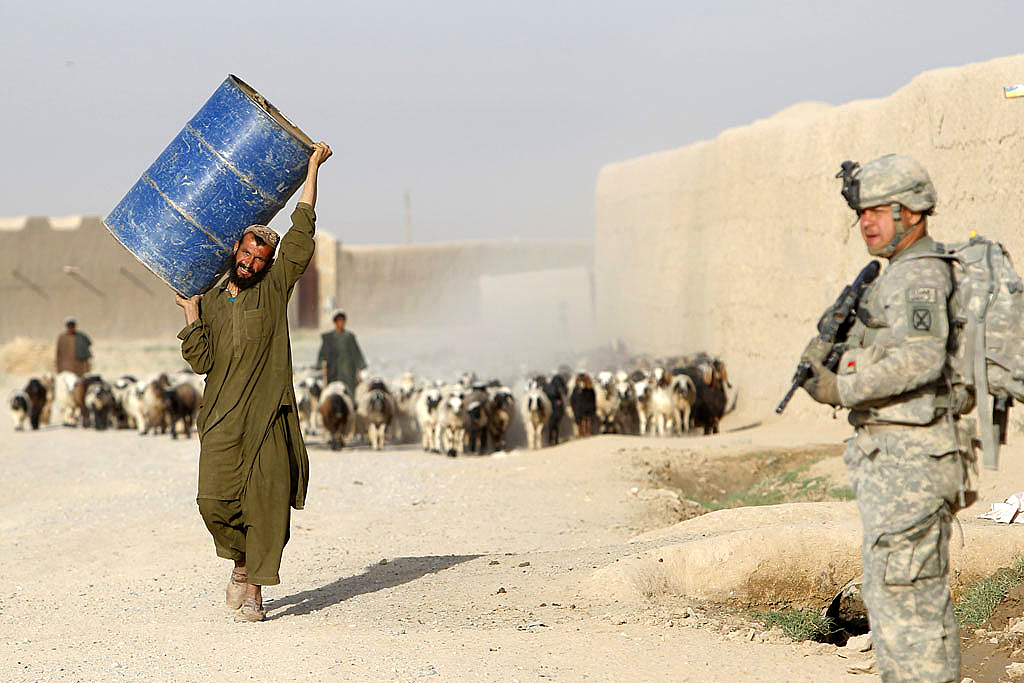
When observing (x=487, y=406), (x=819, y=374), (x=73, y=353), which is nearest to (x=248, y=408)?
(x=819, y=374)

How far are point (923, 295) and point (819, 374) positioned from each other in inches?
15.9

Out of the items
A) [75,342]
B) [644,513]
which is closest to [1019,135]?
[644,513]

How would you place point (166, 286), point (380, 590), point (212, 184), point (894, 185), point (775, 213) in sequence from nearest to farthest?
point (894, 185) < point (212, 184) < point (380, 590) < point (775, 213) < point (166, 286)

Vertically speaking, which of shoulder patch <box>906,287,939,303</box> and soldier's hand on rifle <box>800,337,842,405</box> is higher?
shoulder patch <box>906,287,939,303</box>

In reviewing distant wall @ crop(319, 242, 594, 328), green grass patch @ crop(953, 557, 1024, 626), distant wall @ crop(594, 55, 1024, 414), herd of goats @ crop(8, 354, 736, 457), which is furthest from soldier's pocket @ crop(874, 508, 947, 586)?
distant wall @ crop(319, 242, 594, 328)

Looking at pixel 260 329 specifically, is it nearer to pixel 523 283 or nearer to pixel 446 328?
pixel 523 283

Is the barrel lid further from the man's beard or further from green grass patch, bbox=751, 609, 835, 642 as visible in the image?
green grass patch, bbox=751, 609, 835, 642

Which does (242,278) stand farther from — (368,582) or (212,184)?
(368,582)

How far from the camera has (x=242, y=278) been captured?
552 centimetres

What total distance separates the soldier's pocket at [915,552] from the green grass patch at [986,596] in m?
2.18

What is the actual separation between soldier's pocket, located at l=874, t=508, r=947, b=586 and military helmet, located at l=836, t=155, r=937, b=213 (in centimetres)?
98

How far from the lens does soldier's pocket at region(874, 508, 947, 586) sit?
11.4ft

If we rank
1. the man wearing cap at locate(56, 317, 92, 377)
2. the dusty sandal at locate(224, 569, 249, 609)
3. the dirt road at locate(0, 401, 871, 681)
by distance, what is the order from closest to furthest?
the dirt road at locate(0, 401, 871, 681) → the dusty sandal at locate(224, 569, 249, 609) → the man wearing cap at locate(56, 317, 92, 377)

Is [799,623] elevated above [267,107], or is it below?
below
